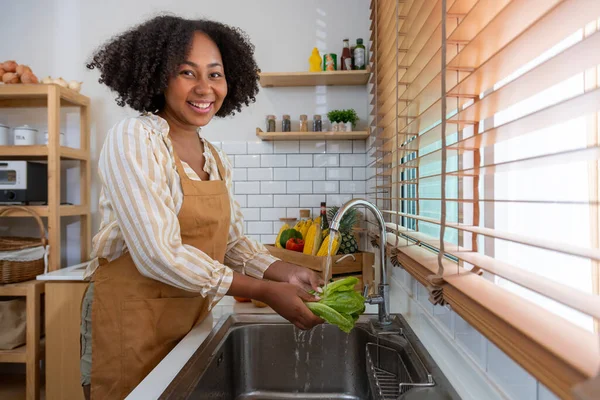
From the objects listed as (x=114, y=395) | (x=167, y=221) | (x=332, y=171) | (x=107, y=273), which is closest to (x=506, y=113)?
(x=167, y=221)

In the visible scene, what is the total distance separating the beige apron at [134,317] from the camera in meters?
1.21

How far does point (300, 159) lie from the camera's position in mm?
2812

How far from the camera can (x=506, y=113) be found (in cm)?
94

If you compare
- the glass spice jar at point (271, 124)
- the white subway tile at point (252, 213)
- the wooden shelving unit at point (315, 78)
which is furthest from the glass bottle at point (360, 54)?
the white subway tile at point (252, 213)

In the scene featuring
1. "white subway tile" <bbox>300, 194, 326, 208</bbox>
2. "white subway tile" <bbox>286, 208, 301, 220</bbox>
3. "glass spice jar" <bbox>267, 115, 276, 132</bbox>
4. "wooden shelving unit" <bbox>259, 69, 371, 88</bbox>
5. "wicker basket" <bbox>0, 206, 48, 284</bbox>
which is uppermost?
"wooden shelving unit" <bbox>259, 69, 371, 88</bbox>

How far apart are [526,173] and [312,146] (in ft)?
6.53

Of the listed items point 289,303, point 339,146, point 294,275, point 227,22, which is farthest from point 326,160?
point 289,303

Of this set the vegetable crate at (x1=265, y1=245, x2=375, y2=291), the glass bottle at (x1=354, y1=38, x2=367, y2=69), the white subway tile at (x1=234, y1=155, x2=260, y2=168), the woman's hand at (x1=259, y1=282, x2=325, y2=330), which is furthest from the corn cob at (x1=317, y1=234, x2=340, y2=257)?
the glass bottle at (x1=354, y1=38, x2=367, y2=69)

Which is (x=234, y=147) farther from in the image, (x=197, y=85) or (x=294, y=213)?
(x=197, y=85)

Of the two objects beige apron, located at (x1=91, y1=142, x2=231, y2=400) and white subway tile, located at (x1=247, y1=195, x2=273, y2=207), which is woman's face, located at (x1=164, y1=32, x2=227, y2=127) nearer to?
beige apron, located at (x1=91, y1=142, x2=231, y2=400)

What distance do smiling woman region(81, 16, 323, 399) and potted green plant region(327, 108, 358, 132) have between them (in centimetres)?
118

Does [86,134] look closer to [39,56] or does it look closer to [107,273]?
[39,56]

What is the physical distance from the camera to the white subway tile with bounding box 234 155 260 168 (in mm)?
2826

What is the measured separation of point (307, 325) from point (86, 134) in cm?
237
